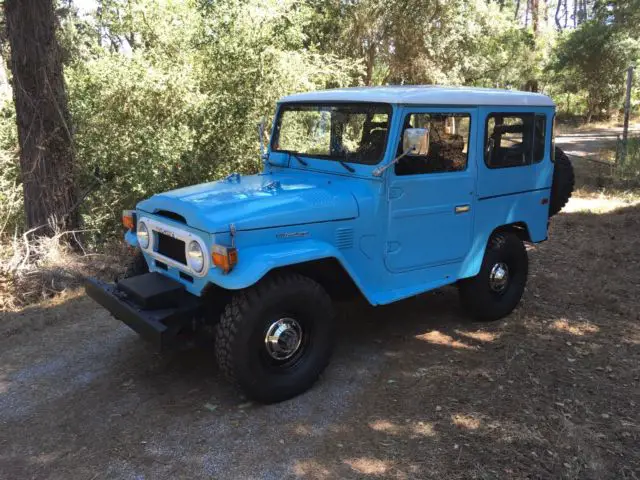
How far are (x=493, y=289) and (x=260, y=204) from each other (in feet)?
8.15

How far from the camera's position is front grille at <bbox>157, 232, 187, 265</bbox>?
3.58m

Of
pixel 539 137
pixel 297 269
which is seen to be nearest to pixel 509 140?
pixel 539 137

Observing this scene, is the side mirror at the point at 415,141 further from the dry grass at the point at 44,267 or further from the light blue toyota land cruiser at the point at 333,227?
the dry grass at the point at 44,267

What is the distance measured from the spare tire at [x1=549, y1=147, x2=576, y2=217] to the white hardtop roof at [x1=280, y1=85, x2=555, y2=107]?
2.94 ft

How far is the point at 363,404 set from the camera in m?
3.53

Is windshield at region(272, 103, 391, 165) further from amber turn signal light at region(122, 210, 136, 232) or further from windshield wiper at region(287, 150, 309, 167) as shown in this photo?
amber turn signal light at region(122, 210, 136, 232)

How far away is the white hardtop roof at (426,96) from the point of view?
12.6ft

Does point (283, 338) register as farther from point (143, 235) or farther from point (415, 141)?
point (415, 141)

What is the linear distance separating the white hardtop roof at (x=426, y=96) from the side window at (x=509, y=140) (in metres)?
0.13

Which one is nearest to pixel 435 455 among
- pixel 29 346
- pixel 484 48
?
pixel 29 346

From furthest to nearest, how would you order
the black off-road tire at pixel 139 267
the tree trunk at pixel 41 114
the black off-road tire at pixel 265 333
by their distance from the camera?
the tree trunk at pixel 41 114, the black off-road tire at pixel 139 267, the black off-road tire at pixel 265 333

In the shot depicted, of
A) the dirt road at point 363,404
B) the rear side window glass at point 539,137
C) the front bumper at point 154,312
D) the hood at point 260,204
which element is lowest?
the dirt road at point 363,404

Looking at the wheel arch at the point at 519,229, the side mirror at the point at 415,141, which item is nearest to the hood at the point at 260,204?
the side mirror at the point at 415,141

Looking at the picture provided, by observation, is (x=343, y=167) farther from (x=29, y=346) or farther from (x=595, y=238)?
(x=595, y=238)
